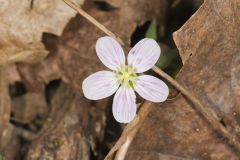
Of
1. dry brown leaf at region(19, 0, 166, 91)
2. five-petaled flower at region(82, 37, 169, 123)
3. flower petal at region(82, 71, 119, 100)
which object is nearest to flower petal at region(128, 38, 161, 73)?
five-petaled flower at region(82, 37, 169, 123)

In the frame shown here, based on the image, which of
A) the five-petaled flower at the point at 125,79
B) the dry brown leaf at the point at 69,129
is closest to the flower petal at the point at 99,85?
the five-petaled flower at the point at 125,79

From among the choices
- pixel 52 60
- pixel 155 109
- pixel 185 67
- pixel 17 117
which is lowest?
pixel 17 117

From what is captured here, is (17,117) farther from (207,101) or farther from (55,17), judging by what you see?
(207,101)

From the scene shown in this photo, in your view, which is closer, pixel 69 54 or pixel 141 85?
pixel 141 85

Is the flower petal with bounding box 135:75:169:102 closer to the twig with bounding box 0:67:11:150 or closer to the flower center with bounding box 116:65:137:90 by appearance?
the flower center with bounding box 116:65:137:90

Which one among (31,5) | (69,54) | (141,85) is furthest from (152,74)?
(31,5)

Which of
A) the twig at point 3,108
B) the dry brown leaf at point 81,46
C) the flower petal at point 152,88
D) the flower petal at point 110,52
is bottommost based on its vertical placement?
the twig at point 3,108

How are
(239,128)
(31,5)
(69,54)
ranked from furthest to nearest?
(69,54)
(31,5)
(239,128)

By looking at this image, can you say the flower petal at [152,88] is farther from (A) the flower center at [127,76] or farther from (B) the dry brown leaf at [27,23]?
(B) the dry brown leaf at [27,23]

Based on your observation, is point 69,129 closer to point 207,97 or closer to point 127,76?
point 127,76
